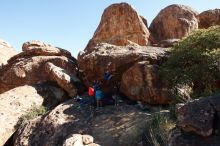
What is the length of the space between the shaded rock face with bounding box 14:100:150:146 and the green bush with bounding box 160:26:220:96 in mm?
2936

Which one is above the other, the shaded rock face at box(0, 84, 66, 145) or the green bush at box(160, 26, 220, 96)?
the green bush at box(160, 26, 220, 96)

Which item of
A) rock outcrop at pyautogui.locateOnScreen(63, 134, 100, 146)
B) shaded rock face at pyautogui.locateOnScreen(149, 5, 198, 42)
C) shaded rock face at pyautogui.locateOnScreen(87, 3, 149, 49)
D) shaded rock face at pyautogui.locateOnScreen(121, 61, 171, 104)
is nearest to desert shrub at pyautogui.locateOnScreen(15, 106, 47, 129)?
rock outcrop at pyautogui.locateOnScreen(63, 134, 100, 146)

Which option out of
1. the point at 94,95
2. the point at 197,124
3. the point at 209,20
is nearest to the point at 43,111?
the point at 94,95

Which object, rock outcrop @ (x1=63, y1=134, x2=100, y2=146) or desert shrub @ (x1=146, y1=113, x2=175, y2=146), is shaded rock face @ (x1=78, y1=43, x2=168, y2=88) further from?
rock outcrop @ (x1=63, y1=134, x2=100, y2=146)

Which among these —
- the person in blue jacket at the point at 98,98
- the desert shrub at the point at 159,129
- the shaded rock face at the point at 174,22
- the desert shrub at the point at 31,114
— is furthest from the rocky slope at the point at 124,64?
the shaded rock face at the point at 174,22

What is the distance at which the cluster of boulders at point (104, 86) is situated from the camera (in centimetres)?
865

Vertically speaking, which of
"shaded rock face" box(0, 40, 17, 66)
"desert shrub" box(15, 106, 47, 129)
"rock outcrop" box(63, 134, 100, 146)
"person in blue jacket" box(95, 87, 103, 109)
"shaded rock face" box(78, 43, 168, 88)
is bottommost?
"rock outcrop" box(63, 134, 100, 146)

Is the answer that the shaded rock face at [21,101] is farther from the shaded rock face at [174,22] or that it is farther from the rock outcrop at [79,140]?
the shaded rock face at [174,22]

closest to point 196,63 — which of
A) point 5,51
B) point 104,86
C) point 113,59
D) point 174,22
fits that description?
point 113,59

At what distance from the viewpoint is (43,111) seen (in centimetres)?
2114

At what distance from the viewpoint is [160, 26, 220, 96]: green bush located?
16906 millimetres

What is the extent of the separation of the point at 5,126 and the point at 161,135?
11127 millimetres

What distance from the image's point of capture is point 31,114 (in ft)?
67.1

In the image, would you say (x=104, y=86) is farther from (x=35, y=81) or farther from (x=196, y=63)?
(x=35, y=81)
